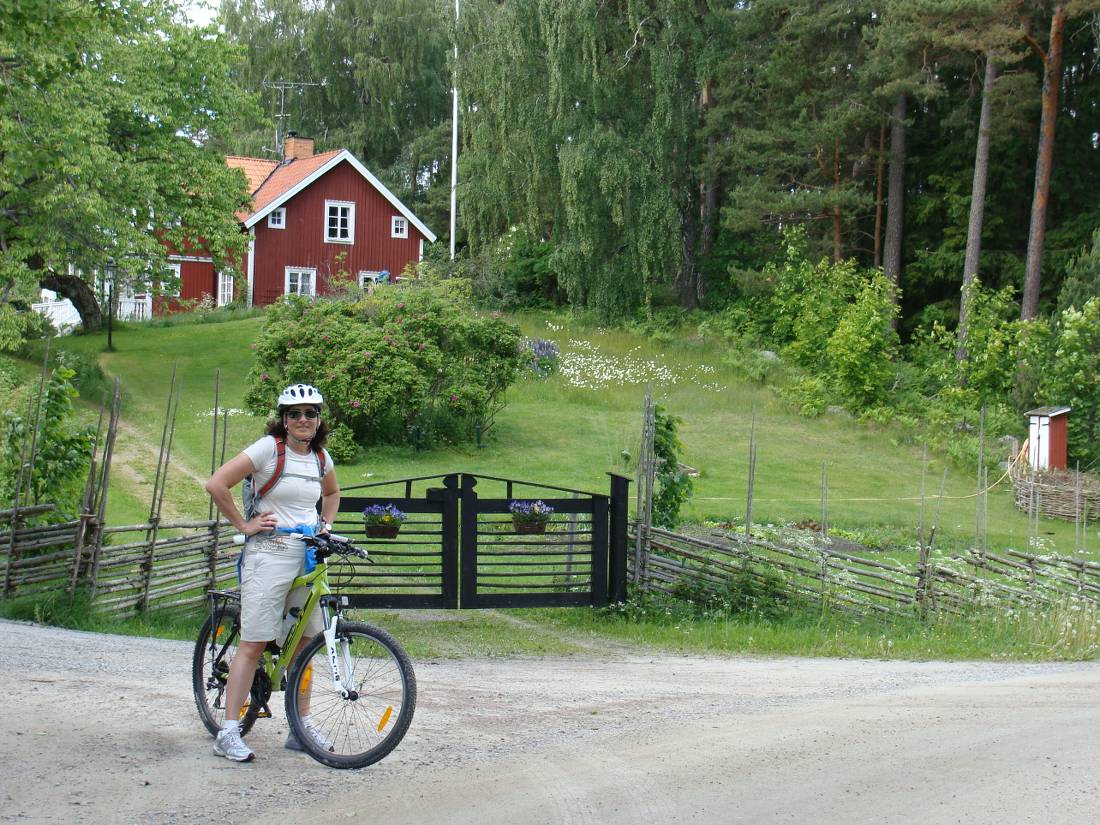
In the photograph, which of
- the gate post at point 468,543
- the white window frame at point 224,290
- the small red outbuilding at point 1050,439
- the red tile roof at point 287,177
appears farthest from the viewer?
the white window frame at point 224,290

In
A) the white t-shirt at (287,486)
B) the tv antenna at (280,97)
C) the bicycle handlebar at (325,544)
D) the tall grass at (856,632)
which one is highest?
the tv antenna at (280,97)

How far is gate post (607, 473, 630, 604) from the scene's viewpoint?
39.8 ft

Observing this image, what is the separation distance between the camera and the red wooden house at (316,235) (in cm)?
4253

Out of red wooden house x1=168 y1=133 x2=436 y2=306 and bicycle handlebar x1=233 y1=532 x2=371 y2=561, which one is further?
red wooden house x1=168 y1=133 x2=436 y2=306

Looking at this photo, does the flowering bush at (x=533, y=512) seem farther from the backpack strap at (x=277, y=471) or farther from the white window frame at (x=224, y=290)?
the white window frame at (x=224, y=290)

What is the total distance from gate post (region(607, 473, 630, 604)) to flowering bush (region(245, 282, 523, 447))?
33.3ft

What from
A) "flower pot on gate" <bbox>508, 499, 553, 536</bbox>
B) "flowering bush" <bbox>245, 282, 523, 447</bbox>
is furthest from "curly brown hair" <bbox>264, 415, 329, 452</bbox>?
"flowering bush" <bbox>245, 282, 523, 447</bbox>

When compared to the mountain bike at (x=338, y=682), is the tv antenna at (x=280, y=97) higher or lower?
higher

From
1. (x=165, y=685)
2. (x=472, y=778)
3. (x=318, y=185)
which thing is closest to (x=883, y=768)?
(x=472, y=778)

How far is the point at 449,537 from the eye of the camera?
11625 millimetres

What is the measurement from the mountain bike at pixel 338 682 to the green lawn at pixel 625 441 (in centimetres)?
1053

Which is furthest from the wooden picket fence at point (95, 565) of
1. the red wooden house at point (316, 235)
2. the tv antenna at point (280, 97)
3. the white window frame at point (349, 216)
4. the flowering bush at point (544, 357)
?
the tv antenna at point (280, 97)

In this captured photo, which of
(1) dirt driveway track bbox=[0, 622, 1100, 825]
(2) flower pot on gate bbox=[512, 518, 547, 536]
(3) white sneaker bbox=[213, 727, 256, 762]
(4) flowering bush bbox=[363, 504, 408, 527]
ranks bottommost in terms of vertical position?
(1) dirt driveway track bbox=[0, 622, 1100, 825]

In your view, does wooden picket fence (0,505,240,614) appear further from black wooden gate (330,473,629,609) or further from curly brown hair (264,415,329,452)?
curly brown hair (264,415,329,452)
